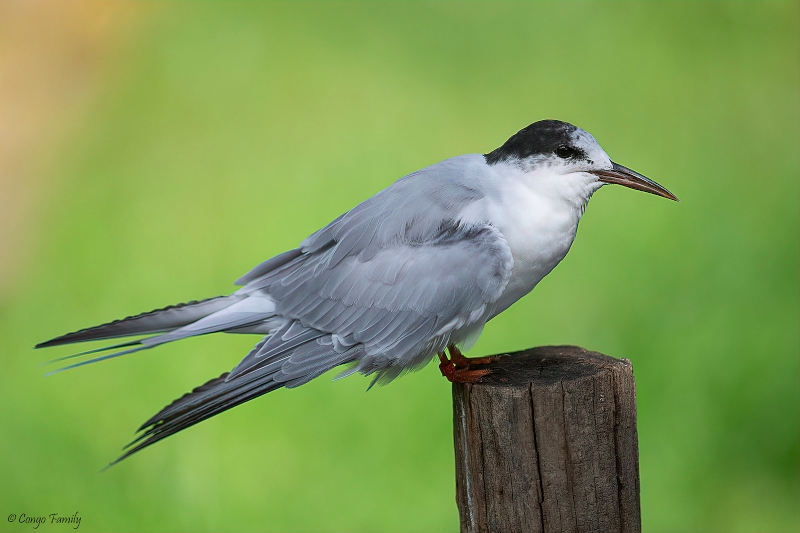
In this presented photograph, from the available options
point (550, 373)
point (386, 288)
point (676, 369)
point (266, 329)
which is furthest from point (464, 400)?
point (676, 369)

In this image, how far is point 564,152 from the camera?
115 inches

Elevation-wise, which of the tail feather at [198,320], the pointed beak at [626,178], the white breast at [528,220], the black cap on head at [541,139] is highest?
the black cap on head at [541,139]

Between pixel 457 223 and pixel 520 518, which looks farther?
pixel 457 223

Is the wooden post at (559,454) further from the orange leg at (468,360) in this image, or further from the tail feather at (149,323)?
the tail feather at (149,323)

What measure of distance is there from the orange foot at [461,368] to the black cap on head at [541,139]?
85 cm

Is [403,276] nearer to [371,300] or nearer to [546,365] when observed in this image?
[371,300]

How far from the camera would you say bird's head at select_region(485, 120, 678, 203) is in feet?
9.48

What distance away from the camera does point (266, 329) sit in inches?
125

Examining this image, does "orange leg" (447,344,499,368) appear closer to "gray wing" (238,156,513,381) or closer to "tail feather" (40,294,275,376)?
"gray wing" (238,156,513,381)

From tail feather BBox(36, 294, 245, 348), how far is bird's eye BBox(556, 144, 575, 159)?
157 cm

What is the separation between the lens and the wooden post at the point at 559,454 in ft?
8.27

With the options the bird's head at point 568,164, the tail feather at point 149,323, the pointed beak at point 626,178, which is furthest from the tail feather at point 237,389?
the pointed beak at point 626,178

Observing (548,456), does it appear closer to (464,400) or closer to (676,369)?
(464,400)

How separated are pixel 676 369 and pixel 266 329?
11.2ft
